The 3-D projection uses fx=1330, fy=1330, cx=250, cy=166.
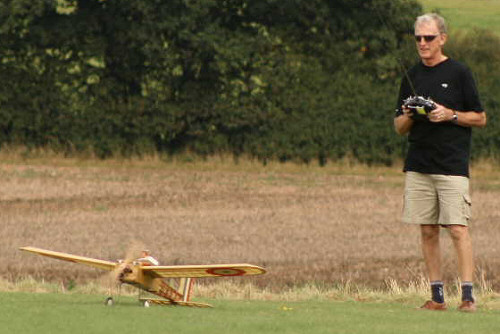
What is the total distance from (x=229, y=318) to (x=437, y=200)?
→ 2.14 m

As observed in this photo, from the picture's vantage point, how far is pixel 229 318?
9.23 m

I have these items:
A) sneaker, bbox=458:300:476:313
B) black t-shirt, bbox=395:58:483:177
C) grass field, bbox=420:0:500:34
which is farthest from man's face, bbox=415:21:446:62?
grass field, bbox=420:0:500:34

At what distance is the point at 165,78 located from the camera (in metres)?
30.2

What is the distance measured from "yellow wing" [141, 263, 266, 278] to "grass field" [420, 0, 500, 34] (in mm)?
37722

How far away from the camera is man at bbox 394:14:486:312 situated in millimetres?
10219

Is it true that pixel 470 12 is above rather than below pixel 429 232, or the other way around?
above

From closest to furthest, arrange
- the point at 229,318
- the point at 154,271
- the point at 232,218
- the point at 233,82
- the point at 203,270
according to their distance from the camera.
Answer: the point at 229,318 → the point at 203,270 → the point at 154,271 → the point at 232,218 → the point at 233,82

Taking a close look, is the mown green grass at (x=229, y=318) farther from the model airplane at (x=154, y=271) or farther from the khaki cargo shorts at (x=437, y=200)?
the khaki cargo shorts at (x=437, y=200)

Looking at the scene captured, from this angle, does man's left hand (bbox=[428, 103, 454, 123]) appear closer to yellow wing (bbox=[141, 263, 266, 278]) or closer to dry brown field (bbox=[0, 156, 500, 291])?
yellow wing (bbox=[141, 263, 266, 278])

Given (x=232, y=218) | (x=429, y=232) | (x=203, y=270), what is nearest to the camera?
(x=203, y=270)

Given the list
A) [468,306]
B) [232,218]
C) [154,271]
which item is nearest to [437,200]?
[468,306]

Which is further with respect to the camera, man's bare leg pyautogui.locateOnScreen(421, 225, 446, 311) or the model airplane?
man's bare leg pyautogui.locateOnScreen(421, 225, 446, 311)

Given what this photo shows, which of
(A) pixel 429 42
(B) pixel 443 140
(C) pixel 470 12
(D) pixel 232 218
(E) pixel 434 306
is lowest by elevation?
(D) pixel 232 218

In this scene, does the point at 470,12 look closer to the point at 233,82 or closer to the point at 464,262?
the point at 233,82
